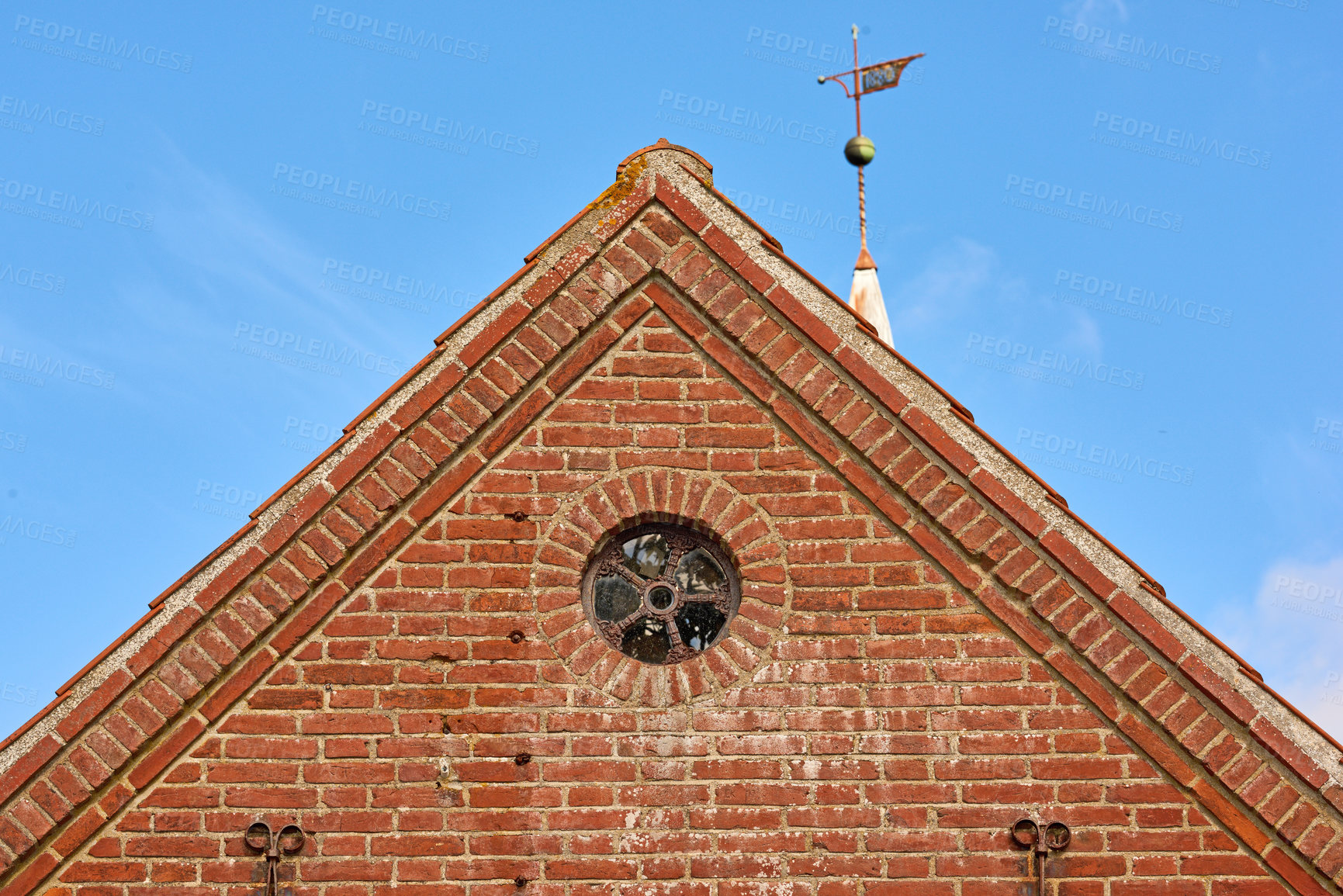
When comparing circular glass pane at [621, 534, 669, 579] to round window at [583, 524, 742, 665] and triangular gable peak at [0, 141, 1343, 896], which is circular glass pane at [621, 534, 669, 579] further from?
triangular gable peak at [0, 141, 1343, 896]

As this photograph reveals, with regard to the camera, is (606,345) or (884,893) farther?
(606,345)

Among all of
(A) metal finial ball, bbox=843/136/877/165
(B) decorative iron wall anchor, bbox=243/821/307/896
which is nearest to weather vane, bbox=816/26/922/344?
(A) metal finial ball, bbox=843/136/877/165

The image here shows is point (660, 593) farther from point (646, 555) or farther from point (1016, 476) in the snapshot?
point (1016, 476)

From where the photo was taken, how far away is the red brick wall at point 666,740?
16.8ft

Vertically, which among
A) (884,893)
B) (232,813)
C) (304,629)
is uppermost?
(304,629)

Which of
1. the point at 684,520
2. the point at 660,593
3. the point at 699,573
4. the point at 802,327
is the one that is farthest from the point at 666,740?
the point at 802,327

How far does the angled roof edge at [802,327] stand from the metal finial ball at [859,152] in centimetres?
661

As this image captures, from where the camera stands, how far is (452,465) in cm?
568

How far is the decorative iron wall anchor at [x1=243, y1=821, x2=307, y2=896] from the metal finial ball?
9.10 meters

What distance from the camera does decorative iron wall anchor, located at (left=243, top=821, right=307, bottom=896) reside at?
5.11 m

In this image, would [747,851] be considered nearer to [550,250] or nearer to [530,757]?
[530,757]

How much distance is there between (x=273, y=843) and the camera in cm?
514

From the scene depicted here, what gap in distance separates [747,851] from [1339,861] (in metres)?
2.42

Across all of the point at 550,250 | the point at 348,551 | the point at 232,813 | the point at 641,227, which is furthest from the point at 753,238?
the point at 232,813
